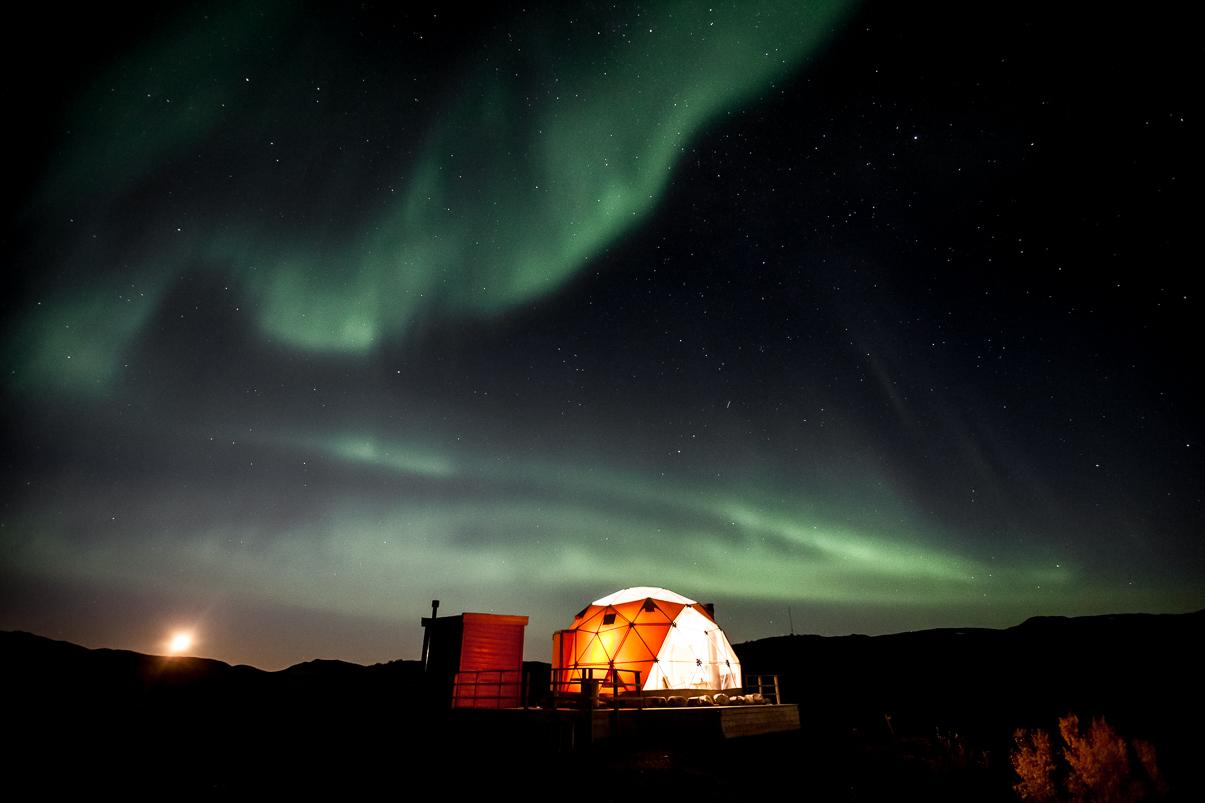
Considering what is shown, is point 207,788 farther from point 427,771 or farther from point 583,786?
point 583,786

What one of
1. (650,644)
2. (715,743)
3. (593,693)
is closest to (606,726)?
(593,693)

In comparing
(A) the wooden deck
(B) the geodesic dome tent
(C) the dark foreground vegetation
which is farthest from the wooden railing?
(C) the dark foreground vegetation

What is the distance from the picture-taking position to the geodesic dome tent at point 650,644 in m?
18.1

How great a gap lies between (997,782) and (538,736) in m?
12.8

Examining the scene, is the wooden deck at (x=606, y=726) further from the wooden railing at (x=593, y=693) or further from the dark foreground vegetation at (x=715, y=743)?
the wooden railing at (x=593, y=693)

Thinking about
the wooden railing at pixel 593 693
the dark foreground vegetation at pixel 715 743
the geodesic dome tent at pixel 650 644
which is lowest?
the dark foreground vegetation at pixel 715 743

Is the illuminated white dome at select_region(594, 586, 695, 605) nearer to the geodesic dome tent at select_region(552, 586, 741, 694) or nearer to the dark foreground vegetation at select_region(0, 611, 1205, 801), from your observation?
the geodesic dome tent at select_region(552, 586, 741, 694)

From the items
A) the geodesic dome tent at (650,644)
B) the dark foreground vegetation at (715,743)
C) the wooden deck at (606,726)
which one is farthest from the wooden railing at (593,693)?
the dark foreground vegetation at (715,743)

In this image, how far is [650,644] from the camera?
1856 centimetres

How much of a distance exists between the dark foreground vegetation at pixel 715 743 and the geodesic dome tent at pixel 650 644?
336 centimetres

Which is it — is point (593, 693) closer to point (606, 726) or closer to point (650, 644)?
point (606, 726)

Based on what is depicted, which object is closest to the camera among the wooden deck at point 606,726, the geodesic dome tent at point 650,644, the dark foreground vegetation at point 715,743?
the wooden deck at point 606,726

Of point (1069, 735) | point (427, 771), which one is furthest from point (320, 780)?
point (1069, 735)

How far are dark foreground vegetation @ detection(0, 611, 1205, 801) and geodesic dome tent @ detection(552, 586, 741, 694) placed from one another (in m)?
3.36
